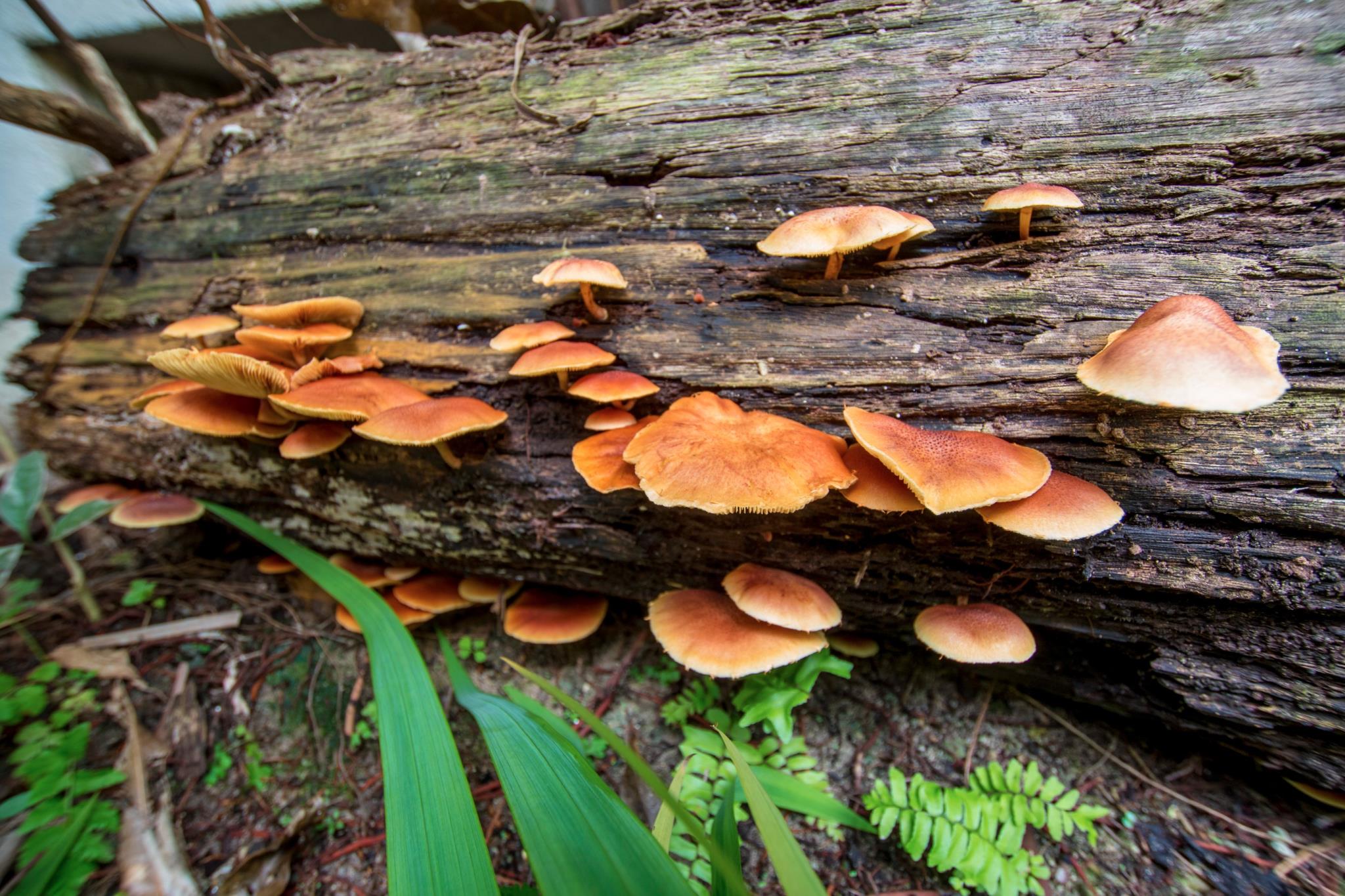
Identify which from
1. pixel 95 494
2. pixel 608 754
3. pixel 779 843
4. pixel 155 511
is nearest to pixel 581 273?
pixel 779 843

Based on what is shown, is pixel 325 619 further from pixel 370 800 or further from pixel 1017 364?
pixel 1017 364

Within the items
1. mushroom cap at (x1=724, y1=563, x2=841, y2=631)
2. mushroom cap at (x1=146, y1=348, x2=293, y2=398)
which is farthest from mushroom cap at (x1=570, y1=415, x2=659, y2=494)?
mushroom cap at (x1=146, y1=348, x2=293, y2=398)

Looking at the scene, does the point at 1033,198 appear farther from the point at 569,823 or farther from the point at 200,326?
the point at 200,326

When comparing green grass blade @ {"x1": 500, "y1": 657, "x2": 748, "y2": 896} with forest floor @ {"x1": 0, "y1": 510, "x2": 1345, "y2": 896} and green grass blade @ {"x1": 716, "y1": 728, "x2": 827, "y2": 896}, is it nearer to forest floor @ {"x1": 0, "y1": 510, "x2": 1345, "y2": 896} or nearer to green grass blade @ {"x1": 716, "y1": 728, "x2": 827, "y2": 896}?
green grass blade @ {"x1": 716, "y1": 728, "x2": 827, "y2": 896}

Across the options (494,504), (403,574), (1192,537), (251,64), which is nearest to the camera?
(1192,537)

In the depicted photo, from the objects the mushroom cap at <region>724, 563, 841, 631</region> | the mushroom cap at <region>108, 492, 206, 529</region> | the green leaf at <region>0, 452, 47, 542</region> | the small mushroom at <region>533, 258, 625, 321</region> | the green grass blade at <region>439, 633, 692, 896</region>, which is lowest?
the green grass blade at <region>439, 633, 692, 896</region>

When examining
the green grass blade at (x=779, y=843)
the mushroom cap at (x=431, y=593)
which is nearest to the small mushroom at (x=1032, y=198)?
the green grass blade at (x=779, y=843)

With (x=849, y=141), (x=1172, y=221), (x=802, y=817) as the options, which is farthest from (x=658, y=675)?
(x=1172, y=221)

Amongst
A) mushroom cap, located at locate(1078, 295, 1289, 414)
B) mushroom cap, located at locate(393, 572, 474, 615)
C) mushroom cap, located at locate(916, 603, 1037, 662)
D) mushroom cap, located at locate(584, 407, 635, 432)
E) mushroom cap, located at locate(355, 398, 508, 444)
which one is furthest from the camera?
mushroom cap, located at locate(393, 572, 474, 615)
